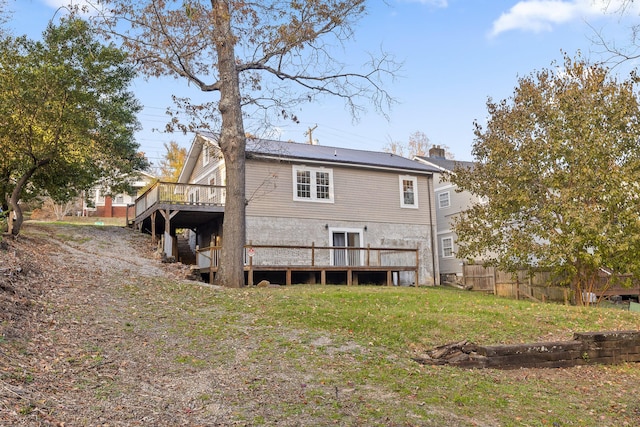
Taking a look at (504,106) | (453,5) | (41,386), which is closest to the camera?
(41,386)

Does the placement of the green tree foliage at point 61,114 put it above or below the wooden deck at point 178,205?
above

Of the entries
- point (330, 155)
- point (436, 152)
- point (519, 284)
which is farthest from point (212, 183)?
point (436, 152)

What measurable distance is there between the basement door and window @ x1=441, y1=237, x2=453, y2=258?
8168 millimetres

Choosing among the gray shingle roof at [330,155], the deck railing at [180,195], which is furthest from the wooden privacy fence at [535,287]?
the deck railing at [180,195]

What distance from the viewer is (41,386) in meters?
5.55

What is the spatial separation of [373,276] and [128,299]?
46.3 ft

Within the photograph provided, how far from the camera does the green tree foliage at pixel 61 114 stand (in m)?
17.5

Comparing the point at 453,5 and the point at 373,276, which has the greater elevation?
the point at 453,5

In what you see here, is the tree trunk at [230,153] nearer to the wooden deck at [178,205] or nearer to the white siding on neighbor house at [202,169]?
the wooden deck at [178,205]

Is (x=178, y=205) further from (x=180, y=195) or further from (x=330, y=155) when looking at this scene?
(x=330, y=155)

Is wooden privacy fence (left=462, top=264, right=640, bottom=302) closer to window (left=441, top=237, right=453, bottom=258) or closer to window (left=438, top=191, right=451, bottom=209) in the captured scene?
window (left=441, top=237, right=453, bottom=258)

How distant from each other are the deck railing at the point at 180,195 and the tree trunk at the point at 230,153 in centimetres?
576

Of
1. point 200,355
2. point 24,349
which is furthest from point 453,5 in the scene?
point 24,349

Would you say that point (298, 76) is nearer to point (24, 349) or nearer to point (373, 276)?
point (373, 276)
